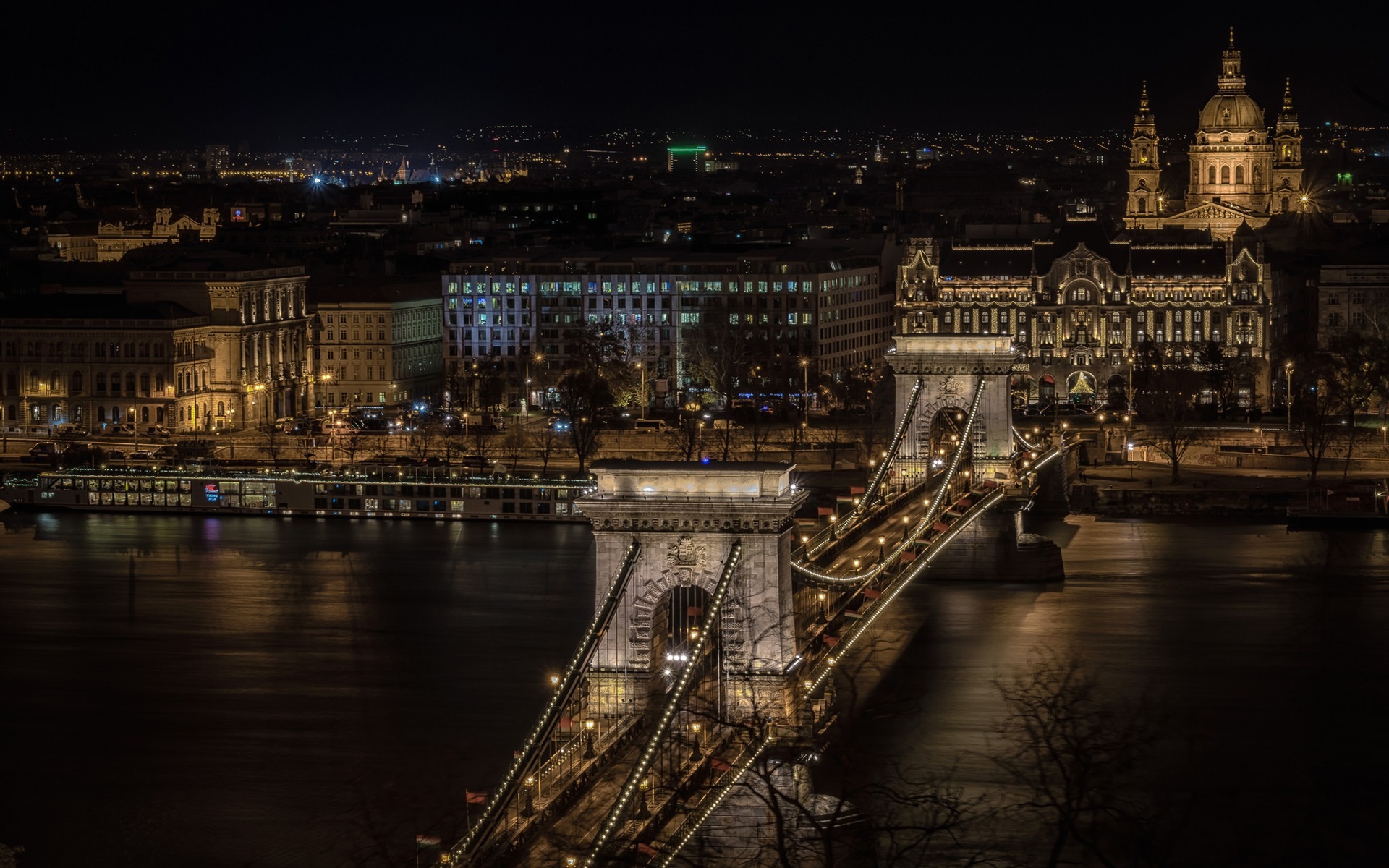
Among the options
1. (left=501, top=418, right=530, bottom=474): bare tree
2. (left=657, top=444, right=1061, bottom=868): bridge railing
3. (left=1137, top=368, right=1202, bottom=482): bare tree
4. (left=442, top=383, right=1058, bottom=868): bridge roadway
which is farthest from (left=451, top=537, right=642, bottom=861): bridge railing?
(left=501, top=418, right=530, bottom=474): bare tree

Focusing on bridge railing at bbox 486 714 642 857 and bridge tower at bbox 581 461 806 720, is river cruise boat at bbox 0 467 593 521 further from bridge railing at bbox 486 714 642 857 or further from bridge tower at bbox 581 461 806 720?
A: bridge railing at bbox 486 714 642 857

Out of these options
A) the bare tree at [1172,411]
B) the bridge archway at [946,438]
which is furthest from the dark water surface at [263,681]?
the bare tree at [1172,411]

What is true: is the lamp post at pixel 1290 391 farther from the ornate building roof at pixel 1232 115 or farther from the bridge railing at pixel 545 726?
the bridge railing at pixel 545 726

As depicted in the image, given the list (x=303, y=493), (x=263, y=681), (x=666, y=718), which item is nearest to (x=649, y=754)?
(x=666, y=718)

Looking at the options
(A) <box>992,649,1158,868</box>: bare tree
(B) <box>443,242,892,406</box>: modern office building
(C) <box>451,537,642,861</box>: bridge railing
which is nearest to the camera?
(C) <box>451,537,642,861</box>: bridge railing

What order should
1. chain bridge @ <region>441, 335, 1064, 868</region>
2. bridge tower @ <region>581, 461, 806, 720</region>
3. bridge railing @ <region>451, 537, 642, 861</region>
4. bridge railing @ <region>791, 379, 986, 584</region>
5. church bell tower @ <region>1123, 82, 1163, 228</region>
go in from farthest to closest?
church bell tower @ <region>1123, 82, 1163, 228</region>
bridge railing @ <region>791, 379, 986, 584</region>
bridge tower @ <region>581, 461, 806, 720</region>
chain bridge @ <region>441, 335, 1064, 868</region>
bridge railing @ <region>451, 537, 642, 861</region>

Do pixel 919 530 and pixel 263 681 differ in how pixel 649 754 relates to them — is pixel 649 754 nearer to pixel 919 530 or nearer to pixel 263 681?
pixel 263 681

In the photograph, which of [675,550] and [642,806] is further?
[675,550]

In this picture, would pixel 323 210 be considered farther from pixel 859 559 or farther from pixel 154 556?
pixel 859 559

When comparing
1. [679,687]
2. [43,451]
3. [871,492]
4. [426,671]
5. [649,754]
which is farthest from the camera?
[43,451]
